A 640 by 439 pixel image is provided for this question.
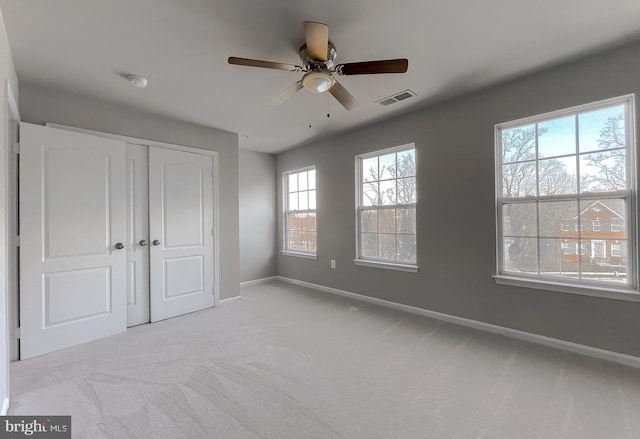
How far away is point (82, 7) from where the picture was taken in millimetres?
1723

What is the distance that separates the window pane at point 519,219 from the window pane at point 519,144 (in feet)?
1.56

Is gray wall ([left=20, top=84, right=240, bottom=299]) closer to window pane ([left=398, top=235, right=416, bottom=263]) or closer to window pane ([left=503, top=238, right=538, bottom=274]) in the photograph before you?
window pane ([left=398, top=235, right=416, bottom=263])

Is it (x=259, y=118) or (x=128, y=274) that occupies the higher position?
(x=259, y=118)

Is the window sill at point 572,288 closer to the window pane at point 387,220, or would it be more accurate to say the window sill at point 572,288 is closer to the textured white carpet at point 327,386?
the textured white carpet at point 327,386

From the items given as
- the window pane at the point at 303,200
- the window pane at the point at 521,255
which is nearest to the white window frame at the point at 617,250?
the window pane at the point at 521,255

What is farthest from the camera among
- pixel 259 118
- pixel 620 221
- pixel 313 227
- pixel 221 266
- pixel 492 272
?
pixel 313 227

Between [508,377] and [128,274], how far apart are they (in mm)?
3822

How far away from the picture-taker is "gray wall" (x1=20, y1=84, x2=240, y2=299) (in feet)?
8.86

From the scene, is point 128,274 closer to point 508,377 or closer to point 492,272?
point 508,377

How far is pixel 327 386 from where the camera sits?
6.51 feet

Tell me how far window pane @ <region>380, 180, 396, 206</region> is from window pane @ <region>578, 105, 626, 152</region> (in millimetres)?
1895

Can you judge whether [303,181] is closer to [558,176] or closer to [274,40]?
[274,40]

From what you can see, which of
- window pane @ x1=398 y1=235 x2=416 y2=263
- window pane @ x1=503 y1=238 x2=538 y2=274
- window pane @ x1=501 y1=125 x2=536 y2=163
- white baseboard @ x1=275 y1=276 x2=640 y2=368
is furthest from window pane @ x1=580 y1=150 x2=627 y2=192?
window pane @ x1=398 y1=235 x2=416 y2=263

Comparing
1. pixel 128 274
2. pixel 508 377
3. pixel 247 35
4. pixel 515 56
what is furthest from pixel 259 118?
pixel 508 377
